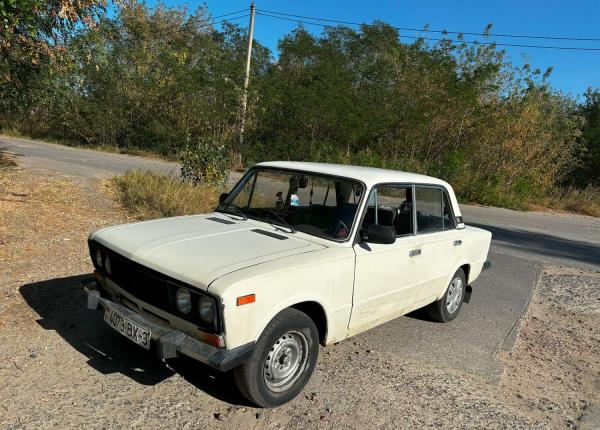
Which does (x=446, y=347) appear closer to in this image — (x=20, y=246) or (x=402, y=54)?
(x=20, y=246)

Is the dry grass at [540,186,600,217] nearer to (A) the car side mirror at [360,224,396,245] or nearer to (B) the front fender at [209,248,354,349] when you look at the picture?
(A) the car side mirror at [360,224,396,245]

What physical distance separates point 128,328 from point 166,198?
5454 mm

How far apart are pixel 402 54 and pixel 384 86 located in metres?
1.79

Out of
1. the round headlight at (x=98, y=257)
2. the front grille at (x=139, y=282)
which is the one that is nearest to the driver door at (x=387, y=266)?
the front grille at (x=139, y=282)

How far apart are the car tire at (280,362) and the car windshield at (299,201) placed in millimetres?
792

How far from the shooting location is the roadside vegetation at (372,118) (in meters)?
19.5

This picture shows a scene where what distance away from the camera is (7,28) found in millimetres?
5730

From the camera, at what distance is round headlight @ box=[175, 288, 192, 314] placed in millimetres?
2834

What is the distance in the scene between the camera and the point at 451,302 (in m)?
5.07

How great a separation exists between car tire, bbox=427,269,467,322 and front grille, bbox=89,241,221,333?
9.55 ft

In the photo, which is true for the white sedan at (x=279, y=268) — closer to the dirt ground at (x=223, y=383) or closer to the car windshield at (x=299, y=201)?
the car windshield at (x=299, y=201)

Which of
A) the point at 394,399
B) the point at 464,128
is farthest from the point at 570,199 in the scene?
the point at 394,399

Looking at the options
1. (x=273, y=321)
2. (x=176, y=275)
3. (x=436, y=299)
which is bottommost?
(x=436, y=299)

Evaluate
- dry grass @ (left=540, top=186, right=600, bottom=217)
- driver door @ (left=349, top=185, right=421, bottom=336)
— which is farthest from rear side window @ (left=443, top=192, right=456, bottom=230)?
dry grass @ (left=540, top=186, right=600, bottom=217)
